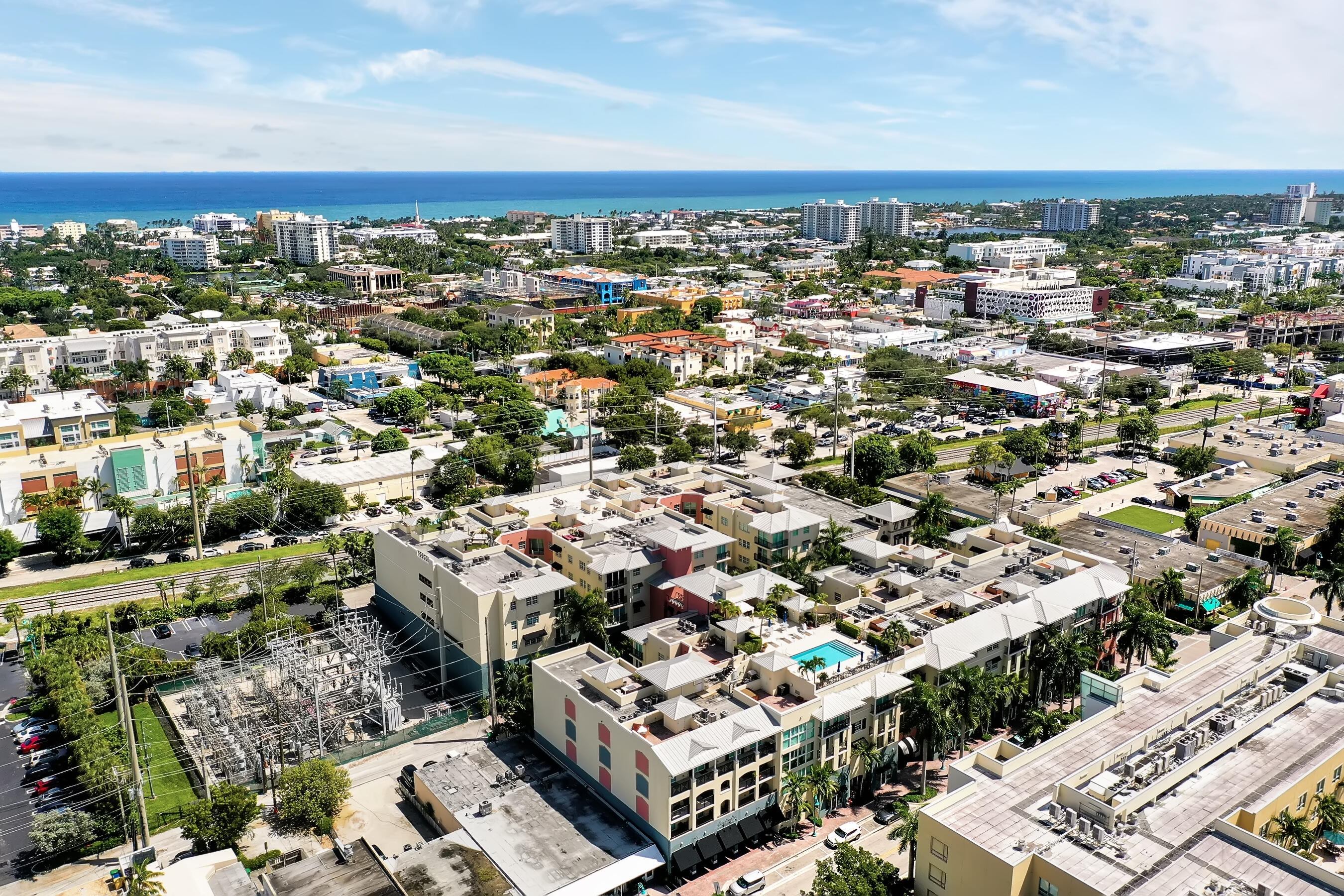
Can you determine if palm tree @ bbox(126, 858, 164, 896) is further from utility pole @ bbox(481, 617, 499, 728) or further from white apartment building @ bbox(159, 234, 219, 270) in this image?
white apartment building @ bbox(159, 234, 219, 270)

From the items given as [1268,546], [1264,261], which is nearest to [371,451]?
[1268,546]

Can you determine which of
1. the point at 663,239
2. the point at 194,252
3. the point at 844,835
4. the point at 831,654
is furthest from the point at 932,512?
the point at 663,239

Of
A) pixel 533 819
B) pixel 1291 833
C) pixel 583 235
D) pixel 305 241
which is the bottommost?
pixel 533 819

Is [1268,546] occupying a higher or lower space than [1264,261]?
lower

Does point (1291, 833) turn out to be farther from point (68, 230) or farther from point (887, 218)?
point (68, 230)

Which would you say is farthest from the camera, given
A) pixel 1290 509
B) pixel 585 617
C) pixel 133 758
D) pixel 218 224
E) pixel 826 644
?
pixel 218 224

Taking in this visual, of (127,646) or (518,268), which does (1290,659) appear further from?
(518,268)
